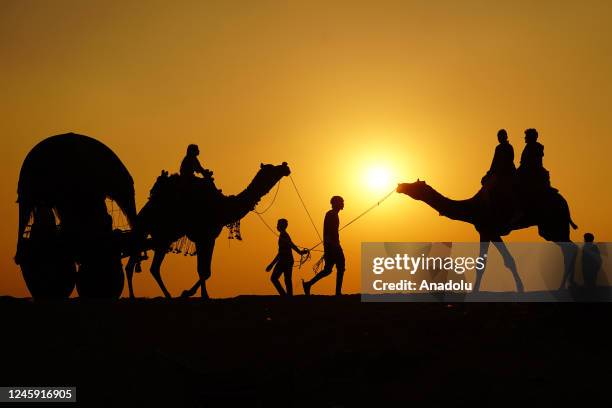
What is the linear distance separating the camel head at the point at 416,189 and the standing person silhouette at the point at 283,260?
A: 232 centimetres

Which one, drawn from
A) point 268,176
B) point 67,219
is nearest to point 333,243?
point 268,176

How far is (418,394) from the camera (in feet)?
31.4

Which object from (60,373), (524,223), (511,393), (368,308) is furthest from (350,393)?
(524,223)

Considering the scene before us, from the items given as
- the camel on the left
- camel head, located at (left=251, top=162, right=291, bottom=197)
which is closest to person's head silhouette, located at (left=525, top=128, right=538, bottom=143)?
camel head, located at (left=251, top=162, right=291, bottom=197)

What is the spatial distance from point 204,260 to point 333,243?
8.69 ft

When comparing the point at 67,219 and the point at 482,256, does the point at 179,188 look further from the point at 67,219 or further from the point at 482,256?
the point at 482,256

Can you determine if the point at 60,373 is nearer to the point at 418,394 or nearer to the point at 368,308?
the point at 418,394

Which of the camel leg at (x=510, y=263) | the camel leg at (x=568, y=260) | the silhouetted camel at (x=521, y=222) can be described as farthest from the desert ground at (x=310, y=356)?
the silhouetted camel at (x=521, y=222)

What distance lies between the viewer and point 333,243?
19391 millimetres

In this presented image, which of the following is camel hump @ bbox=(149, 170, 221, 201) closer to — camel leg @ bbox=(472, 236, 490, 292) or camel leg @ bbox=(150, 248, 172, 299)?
camel leg @ bbox=(150, 248, 172, 299)

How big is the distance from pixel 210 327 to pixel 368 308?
322cm

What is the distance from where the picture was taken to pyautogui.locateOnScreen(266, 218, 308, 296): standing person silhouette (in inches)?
772

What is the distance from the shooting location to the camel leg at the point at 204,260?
60.0 feet

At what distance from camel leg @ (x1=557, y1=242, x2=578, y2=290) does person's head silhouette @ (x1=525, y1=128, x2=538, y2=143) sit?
6.87 feet
